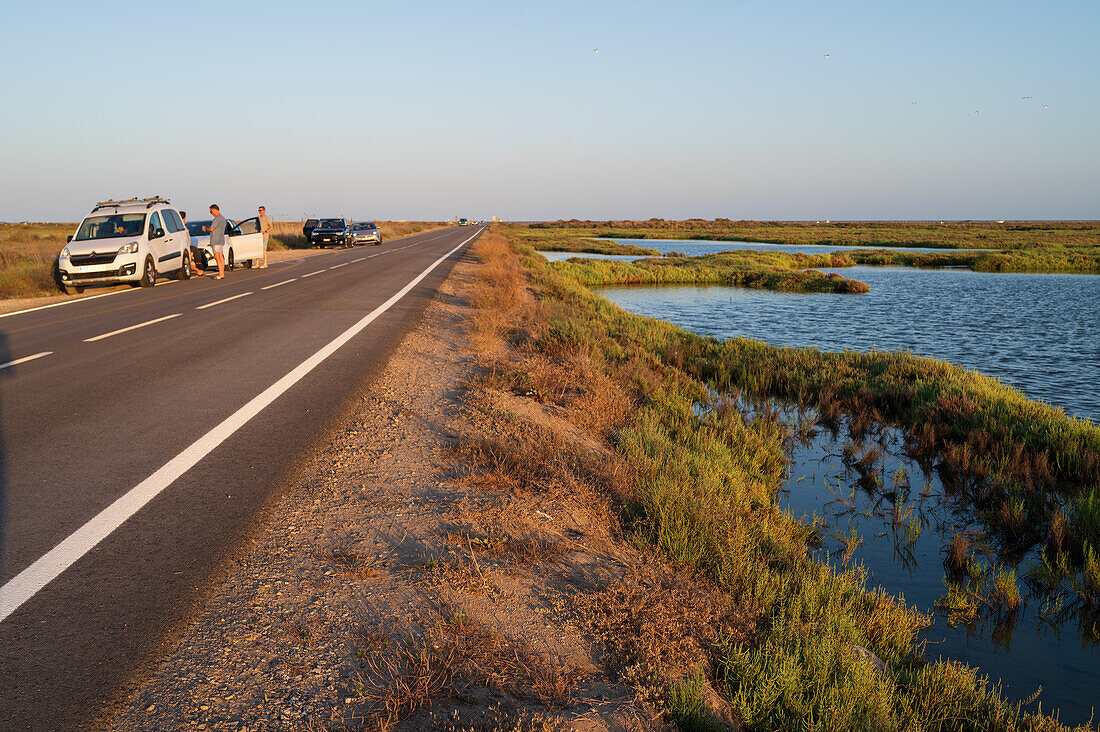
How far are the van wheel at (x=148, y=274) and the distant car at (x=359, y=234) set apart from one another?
1075 inches

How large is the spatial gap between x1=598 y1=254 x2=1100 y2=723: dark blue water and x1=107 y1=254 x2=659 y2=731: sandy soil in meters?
2.86

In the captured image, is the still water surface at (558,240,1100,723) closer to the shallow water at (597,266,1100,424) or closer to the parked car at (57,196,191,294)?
the shallow water at (597,266,1100,424)

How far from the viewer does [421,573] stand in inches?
145

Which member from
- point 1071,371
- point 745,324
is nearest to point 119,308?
point 745,324

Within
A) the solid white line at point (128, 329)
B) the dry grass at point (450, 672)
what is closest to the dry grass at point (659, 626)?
the dry grass at point (450, 672)

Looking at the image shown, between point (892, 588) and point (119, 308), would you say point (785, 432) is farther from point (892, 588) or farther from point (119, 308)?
point (119, 308)

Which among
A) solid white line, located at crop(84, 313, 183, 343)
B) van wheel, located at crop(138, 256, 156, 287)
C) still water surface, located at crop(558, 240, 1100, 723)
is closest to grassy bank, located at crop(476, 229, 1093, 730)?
still water surface, located at crop(558, 240, 1100, 723)

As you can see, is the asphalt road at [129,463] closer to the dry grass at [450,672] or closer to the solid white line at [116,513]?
the solid white line at [116,513]

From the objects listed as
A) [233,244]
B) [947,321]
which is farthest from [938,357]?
[233,244]

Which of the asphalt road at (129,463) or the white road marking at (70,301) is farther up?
the white road marking at (70,301)

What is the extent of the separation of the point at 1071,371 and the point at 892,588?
1197 cm

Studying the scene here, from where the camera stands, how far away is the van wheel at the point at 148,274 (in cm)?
Answer: 1823

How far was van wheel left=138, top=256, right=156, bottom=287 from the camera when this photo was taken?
59.8 ft

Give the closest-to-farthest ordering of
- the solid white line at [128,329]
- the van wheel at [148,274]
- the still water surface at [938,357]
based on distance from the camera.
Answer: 1. the still water surface at [938,357]
2. the solid white line at [128,329]
3. the van wheel at [148,274]
